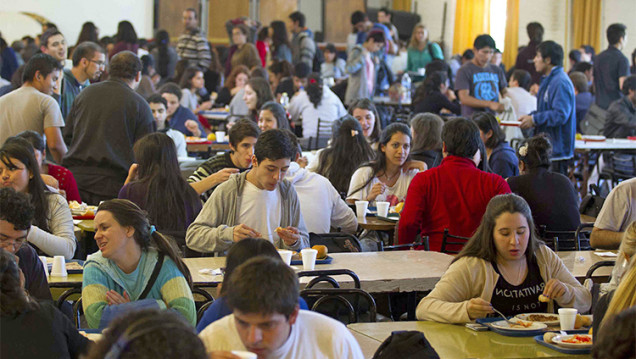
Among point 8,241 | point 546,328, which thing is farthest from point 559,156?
point 8,241

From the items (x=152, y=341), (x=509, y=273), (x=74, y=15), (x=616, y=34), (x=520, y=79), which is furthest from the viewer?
(x=74, y=15)

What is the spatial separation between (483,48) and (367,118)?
100 inches

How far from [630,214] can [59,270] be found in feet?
9.51

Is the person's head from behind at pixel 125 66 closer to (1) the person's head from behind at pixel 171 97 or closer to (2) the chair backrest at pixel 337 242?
(2) the chair backrest at pixel 337 242

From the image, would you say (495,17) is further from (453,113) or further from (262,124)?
(262,124)

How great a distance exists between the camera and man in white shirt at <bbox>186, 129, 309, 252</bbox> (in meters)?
4.56

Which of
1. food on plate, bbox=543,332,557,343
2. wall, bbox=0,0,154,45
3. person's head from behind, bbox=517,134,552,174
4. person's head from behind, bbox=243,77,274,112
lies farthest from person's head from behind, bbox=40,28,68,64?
wall, bbox=0,0,154,45

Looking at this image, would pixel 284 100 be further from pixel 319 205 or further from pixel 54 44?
pixel 319 205

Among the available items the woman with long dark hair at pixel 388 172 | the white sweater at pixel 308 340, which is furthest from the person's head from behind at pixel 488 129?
the white sweater at pixel 308 340

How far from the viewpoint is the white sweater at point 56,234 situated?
4543mm

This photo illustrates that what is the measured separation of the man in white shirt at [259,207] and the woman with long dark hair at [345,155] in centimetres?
196

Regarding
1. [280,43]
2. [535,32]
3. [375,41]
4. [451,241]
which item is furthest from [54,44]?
[535,32]

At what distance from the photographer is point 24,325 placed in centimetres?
257

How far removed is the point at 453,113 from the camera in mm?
10148
